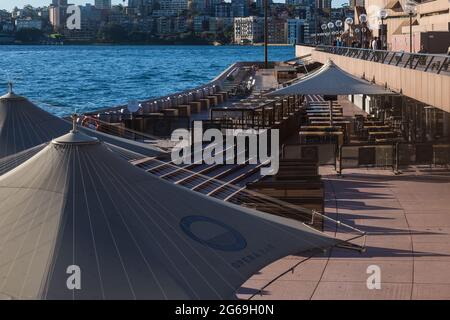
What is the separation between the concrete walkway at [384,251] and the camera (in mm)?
12664

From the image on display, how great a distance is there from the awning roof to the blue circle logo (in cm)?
1746

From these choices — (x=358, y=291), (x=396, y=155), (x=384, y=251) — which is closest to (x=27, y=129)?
(x=384, y=251)

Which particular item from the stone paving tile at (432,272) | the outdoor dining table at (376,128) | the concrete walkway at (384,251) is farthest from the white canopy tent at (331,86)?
the stone paving tile at (432,272)

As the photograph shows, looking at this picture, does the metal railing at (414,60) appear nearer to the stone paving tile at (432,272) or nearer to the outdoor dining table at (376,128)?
the outdoor dining table at (376,128)

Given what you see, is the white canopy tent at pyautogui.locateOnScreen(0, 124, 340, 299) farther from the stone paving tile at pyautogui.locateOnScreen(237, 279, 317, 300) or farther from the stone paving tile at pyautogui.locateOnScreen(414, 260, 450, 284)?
the stone paving tile at pyautogui.locateOnScreen(414, 260, 450, 284)

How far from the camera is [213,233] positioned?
9492 millimetres

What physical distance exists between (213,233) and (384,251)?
238 inches

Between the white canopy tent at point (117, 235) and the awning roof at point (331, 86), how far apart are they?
668 inches

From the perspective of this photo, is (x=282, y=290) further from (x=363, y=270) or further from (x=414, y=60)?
(x=414, y=60)

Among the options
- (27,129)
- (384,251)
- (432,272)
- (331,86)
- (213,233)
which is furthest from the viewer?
(331,86)

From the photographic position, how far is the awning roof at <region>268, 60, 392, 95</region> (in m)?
26.9

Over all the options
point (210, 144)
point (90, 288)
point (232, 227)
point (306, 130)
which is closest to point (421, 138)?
point (306, 130)

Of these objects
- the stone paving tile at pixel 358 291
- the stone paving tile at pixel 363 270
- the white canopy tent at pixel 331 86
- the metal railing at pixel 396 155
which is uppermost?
the white canopy tent at pixel 331 86

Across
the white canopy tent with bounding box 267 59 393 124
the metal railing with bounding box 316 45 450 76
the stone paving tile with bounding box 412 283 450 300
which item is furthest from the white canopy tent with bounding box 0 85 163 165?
the white canopy tent with bounding box 267 59 393 124
